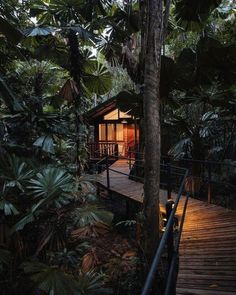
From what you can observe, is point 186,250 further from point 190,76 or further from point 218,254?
point 190,76

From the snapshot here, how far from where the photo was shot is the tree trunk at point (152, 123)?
14.8 ft

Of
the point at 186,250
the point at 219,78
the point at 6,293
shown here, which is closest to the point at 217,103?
the point at 219,78

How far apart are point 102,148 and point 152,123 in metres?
13.3

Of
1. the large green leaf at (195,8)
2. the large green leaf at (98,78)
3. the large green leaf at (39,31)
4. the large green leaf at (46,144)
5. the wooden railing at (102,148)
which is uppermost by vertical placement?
the large green leaf at (195,8)

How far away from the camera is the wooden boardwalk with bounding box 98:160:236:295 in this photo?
3.45 metres

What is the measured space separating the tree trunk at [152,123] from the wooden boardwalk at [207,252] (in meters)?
0.54

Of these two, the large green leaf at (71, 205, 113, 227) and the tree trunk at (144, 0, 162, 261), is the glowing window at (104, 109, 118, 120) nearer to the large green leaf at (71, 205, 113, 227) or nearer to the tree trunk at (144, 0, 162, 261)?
the tree trunk at (144, 0, 162, 261)

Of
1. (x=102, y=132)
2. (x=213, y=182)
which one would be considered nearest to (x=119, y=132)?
(x=102, y=132)

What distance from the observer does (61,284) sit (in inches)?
138

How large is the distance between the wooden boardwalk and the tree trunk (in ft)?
1.78

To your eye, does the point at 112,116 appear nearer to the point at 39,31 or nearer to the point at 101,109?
the point at 101,109

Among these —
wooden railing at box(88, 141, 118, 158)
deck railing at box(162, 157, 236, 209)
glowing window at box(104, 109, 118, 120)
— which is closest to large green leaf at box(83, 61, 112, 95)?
deck railing at box(162, 157, 236, 209)

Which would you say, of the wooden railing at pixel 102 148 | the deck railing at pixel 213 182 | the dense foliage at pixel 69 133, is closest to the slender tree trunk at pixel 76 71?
the dense foliage at pixel 69 133

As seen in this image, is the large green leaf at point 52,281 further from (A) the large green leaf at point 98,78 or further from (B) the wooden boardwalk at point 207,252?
(A) the large green leaf at point 98,78
